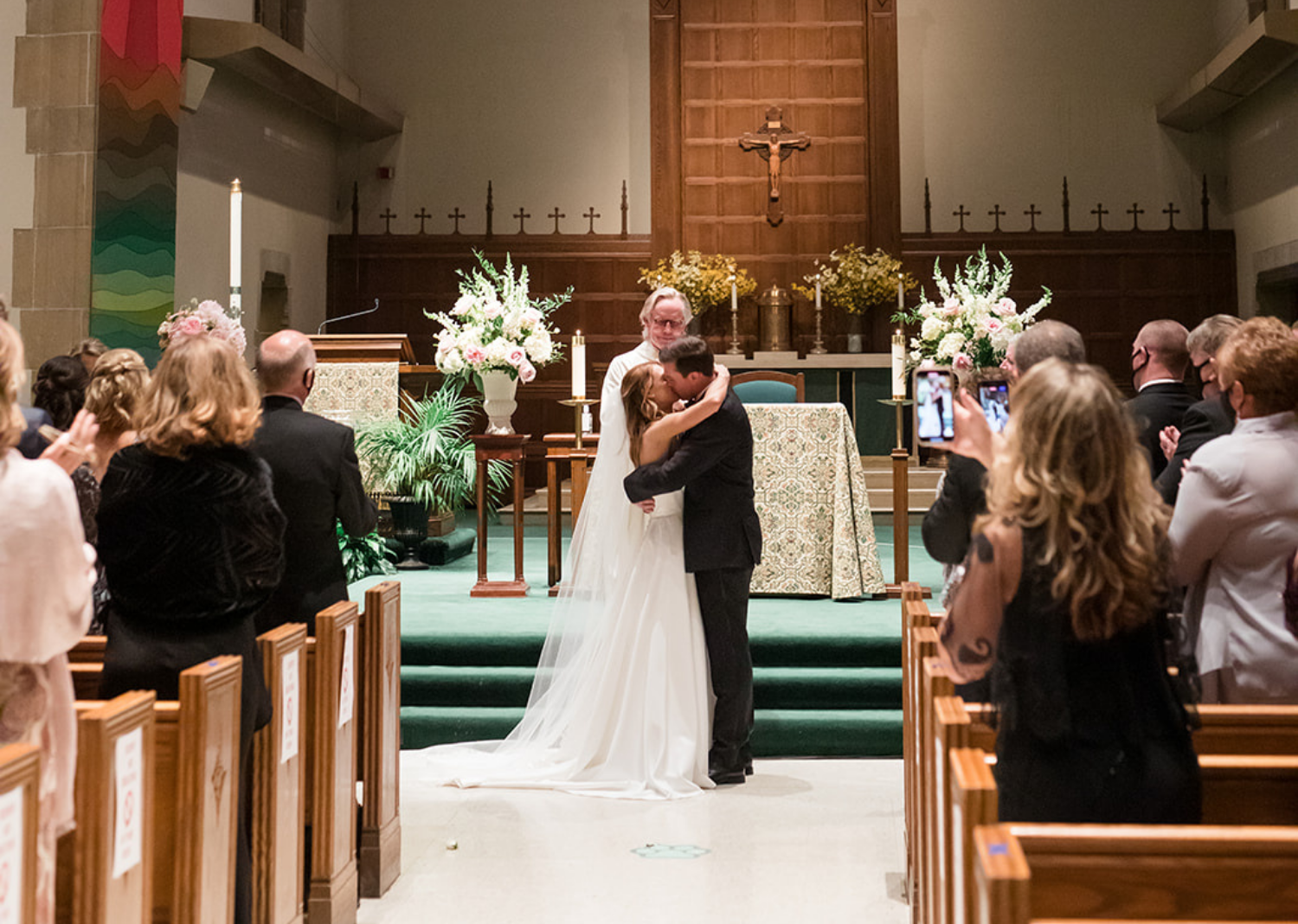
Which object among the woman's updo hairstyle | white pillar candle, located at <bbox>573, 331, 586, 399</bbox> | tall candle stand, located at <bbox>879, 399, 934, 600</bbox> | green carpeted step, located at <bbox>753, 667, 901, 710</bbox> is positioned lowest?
green carpeted step, located at <bbox>753, 667, 901, 710</bbox>

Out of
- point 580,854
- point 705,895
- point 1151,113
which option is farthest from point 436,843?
point 1151,113

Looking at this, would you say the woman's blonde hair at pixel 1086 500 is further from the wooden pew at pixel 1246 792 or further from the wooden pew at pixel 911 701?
the wooden pew at pixel 911 701

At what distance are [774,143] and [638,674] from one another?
797 centimetres

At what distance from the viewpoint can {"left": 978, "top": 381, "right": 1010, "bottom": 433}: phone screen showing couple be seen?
2.79 meters

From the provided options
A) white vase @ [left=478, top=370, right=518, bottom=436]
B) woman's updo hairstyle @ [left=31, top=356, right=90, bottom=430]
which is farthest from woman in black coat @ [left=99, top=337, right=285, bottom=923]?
white vase @ [left=478, top=370, right=518, bottom=436]

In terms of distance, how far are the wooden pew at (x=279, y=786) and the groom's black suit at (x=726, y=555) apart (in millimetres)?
1616

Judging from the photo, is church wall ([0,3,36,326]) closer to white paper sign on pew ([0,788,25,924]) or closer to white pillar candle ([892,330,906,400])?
white pillar candle ([892,330,906,400])

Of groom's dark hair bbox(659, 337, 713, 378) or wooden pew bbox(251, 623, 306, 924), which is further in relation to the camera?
groom's dark hair bbox(659, 337, 713, 378)

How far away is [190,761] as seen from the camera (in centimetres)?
228

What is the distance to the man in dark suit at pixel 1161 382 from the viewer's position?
3.72 meters

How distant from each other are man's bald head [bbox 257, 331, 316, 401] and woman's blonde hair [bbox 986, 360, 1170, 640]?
6.24 ft

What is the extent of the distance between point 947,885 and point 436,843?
7.03 feet

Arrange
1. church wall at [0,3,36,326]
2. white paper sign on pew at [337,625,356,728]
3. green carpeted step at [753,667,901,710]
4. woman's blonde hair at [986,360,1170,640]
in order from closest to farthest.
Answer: woman's blonde hair at [986,360,1170,640]
white paper sign on pew at [337,625,356,728]
green carpeted step at [753,667,901,710]
church wall at [0,3,36,326]

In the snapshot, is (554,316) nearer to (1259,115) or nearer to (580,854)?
(1259,115)
